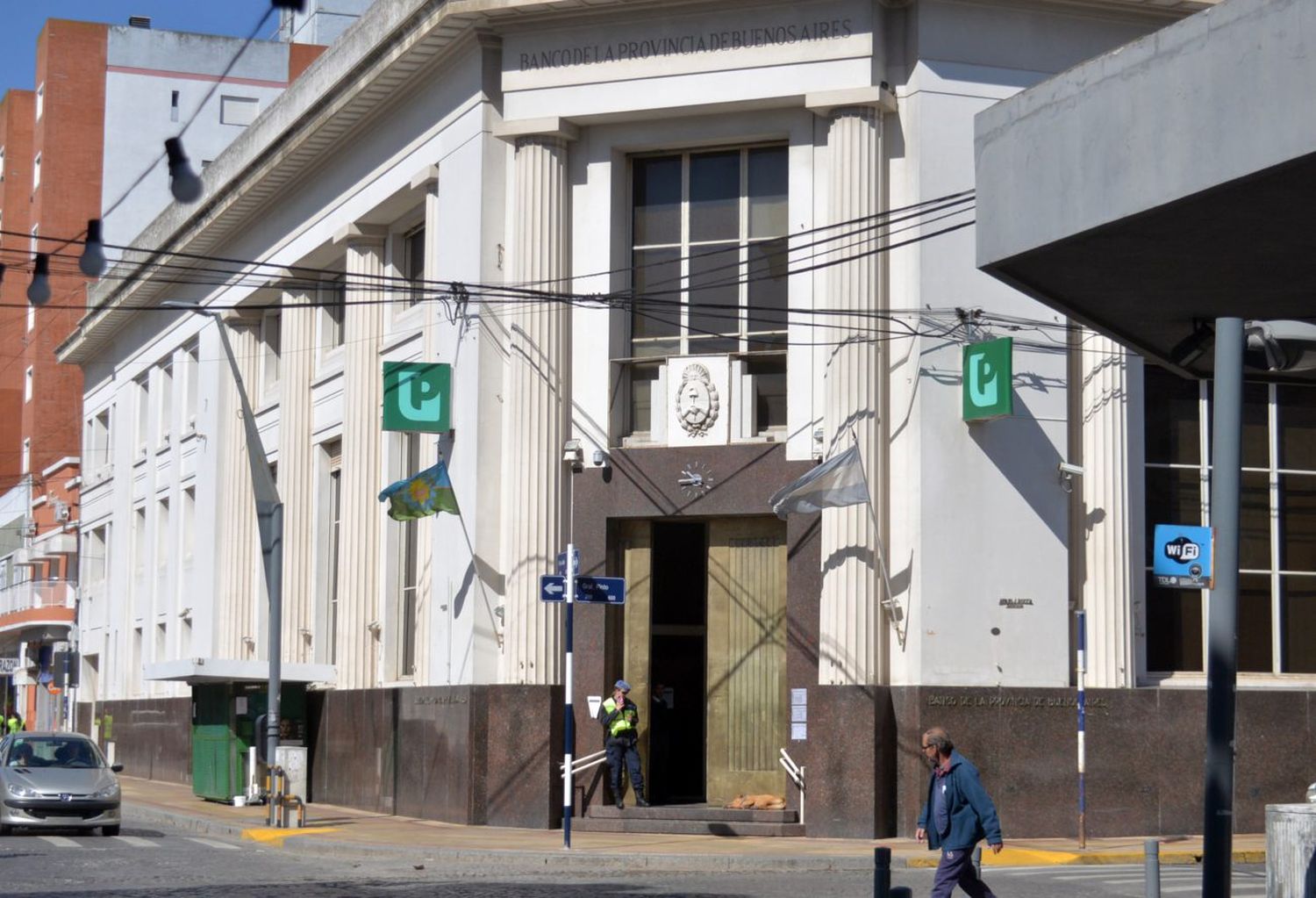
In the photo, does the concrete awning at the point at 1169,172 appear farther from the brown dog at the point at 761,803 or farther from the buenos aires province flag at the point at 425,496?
the buenos aires province flag at the point at 425,496

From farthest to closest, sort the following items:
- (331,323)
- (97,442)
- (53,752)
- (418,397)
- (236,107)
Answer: (236,107), (97,442), (331,323), (418,397), (53,752)

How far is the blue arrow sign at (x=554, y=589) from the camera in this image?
2208cm

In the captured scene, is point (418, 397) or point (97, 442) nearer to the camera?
point (418, 397)

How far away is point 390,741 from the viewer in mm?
29953

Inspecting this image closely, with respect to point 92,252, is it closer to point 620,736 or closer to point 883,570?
point 620,736

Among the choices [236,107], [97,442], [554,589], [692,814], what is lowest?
[692,814]

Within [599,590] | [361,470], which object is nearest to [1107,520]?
[599,590]

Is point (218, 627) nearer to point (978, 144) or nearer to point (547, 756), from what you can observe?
point (547, 756)

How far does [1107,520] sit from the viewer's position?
26.2 metres

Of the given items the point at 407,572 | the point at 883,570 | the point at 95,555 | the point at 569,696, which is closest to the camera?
the point at 569,696

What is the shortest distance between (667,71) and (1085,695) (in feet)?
33.2

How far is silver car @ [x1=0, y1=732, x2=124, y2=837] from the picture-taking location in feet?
82.3

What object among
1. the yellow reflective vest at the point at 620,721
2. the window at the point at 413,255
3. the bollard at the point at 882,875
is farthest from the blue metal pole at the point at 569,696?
the window at the point at 413,255

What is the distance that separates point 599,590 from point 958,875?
28.1 feet
